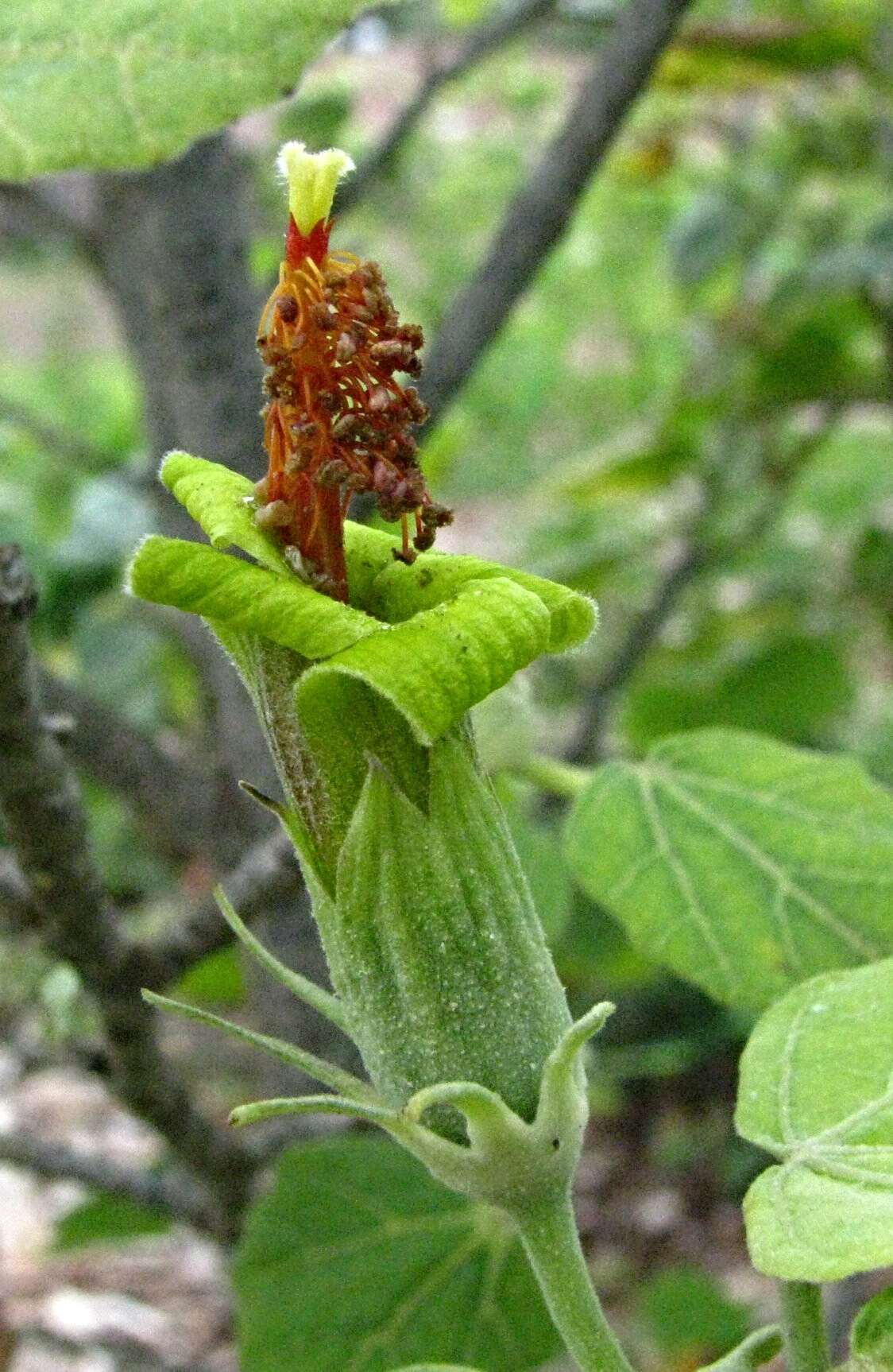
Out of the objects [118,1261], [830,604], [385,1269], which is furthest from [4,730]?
[118,1261]

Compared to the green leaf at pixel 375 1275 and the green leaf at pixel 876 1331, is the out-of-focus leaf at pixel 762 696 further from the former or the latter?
the green leaf at pixel 876 1331

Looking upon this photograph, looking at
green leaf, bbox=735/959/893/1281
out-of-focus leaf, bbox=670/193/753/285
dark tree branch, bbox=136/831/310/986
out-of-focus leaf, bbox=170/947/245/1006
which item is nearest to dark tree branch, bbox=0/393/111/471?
out-of-focus leaf, bbox=170/947/245/1006

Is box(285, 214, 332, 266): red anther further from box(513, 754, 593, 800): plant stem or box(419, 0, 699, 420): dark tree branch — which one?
box(419, 0, 699, 420): dark tree branch

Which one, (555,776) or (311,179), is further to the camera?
(555,776)

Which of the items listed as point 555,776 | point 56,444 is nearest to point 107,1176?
point 555,776

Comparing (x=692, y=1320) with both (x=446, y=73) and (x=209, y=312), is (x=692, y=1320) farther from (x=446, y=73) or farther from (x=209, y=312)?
(x=446, y=73)

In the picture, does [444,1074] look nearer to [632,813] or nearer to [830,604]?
[632,813]
